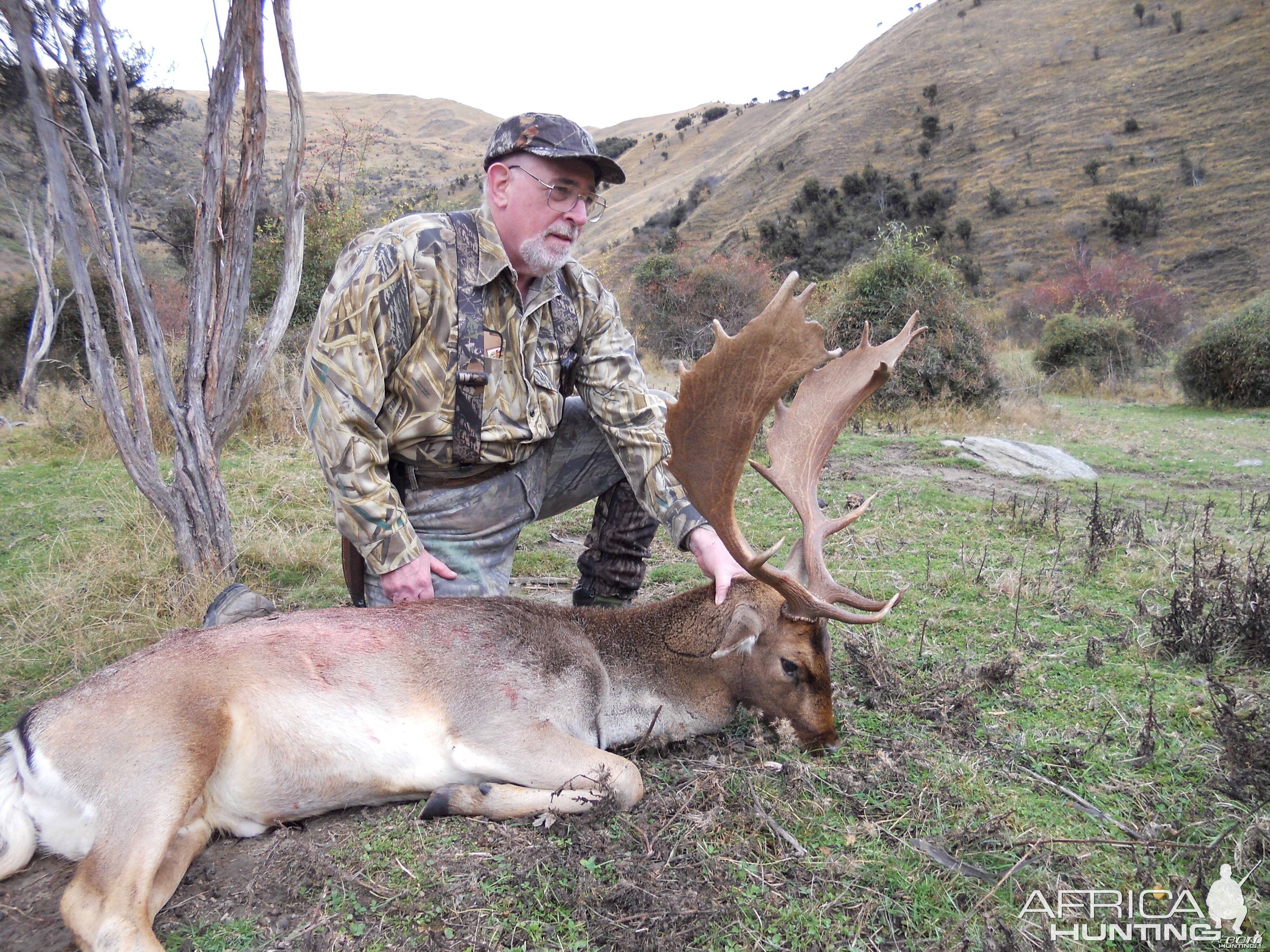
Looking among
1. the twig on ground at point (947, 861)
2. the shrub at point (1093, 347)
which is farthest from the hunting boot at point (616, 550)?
the shrub at point (1093, 347)

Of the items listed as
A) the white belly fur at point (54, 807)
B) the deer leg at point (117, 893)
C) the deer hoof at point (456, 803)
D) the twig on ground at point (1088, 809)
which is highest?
the white belly fur at point (54, 807)

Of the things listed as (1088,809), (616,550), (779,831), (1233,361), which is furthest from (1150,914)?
(1233,361)

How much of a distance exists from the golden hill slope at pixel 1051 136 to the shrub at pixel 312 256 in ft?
88.8

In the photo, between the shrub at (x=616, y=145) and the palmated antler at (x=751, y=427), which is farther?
the shrub at (x=616, y=145)

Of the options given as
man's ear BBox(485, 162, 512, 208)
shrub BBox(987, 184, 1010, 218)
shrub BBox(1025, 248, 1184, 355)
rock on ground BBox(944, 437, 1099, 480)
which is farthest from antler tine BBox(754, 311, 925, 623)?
shrub BBox(987, 184, 1010, 218)

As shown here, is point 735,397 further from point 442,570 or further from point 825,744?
point 442,570

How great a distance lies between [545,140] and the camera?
3.90m

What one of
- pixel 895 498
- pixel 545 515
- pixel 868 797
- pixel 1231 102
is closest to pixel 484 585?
pixel 545 515

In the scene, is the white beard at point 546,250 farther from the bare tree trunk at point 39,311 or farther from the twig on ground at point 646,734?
the bare tree trunk at point 39,311

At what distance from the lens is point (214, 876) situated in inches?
102

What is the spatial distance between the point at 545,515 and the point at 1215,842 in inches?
140

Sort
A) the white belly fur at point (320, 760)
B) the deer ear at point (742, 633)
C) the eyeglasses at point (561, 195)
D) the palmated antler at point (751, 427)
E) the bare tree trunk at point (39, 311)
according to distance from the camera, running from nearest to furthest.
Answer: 1. the white belly fur at point (320, 760)
2. the palmated antler at point (751, 427)
3. the deer ear at point (742, 633)
4. the eyeglasses at point (561, 195)
5. the bare tree trunk at point (39, 311)

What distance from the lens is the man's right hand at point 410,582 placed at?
367cm

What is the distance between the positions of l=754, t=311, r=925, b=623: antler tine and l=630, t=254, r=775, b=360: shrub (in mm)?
13680
